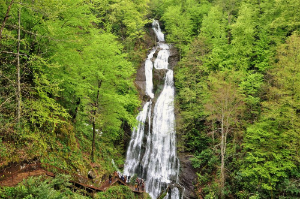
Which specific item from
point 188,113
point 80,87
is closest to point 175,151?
point 188,113

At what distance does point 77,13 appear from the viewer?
1089 centimetres

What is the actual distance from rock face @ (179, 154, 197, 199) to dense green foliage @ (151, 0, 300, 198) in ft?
2.61

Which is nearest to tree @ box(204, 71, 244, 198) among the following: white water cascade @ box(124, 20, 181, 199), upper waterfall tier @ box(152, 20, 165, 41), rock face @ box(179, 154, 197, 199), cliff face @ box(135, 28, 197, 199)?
rock face @ box(179, 154, 197, 199)

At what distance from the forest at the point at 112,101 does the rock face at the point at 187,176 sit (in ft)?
2.22

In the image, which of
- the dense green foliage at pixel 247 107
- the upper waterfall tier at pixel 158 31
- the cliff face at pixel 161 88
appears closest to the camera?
the dense green foliage at pixel 247 107

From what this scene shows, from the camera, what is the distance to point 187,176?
2009 cm

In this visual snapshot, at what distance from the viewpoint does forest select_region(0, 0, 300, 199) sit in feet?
28.2

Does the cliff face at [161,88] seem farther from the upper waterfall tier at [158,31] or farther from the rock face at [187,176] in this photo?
the upper waterfall tier at [158,31]

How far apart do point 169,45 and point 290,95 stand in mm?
25514

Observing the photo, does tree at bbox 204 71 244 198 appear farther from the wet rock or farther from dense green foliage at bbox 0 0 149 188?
the wet rock

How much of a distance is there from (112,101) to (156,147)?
37.0 feet

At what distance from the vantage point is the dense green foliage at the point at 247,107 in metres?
13.6

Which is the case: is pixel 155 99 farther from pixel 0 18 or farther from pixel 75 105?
pixel 0 18

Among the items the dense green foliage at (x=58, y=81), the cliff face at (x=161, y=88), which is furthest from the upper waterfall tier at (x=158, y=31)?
the dense green foliage at (x=58, y=81)
